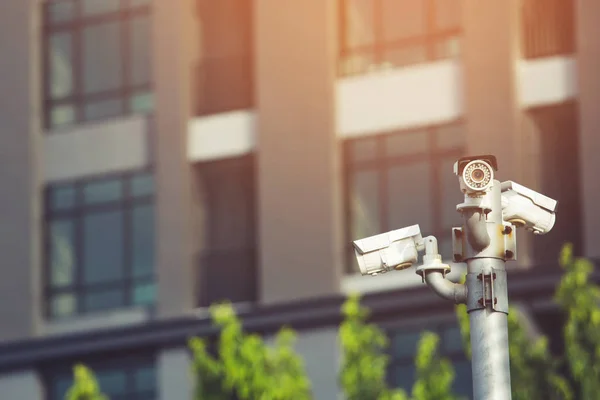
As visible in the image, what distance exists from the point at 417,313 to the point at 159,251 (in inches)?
193

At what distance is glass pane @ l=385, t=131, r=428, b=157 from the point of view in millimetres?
26141

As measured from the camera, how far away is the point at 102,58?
29.7m

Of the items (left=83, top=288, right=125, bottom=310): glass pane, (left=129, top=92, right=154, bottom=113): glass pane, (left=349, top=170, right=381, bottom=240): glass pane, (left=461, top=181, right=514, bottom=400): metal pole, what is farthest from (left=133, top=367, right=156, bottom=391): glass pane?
(left=461, top=181, right=514, bottom=400): metal pole

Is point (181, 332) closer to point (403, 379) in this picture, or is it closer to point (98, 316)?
point (98, 316)

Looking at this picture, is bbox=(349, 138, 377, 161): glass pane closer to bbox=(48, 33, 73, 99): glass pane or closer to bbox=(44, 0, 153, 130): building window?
bbox=(44, 0, 153, 130): building window

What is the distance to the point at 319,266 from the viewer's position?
26094 millimetres

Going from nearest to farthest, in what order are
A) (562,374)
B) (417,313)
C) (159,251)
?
(562,374) < (417,313) < (159,251)

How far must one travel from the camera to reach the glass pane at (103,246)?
28859 millimetres

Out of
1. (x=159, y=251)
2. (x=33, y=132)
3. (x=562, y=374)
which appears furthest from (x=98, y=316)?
(x=562, y=374)

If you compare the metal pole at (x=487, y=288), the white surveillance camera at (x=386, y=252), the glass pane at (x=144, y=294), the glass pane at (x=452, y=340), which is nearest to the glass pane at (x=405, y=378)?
the glass pane at (x=452, y=340)

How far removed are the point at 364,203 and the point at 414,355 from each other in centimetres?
271

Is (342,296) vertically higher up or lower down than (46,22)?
lower down

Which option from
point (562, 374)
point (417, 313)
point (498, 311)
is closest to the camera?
point (498, 311)

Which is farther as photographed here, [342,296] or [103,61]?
[103,61]
